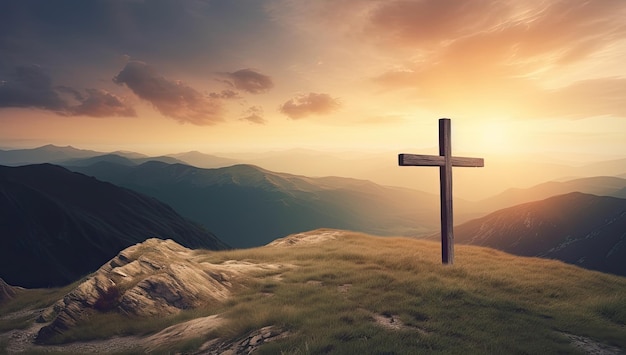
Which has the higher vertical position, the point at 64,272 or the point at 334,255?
the point at 334,255

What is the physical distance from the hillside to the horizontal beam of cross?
482cm

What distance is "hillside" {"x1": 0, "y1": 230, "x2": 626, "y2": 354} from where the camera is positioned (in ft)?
31.4

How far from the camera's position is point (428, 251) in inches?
939

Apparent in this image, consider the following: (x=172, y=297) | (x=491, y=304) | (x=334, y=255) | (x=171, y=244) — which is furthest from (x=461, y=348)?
(x=171, y=244)

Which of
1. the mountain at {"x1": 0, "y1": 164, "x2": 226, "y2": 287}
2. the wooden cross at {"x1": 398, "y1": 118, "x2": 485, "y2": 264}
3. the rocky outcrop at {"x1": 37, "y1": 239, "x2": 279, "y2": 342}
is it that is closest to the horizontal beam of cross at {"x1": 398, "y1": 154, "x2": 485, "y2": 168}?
the wooden cross at {"x1": 398, "y1": 118, "x2": 485, "y2": 264}

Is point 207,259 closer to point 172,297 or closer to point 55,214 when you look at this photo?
point 172,297

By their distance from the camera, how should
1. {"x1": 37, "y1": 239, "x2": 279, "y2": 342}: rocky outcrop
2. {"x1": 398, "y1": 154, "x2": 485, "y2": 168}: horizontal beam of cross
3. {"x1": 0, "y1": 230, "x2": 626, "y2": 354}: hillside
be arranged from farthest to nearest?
{"x1": 398, "y1": 154, "x2": 485, "y2": 168}: horizontal beam of cross
{"x1": 37, "y1": 239, "x2": 279, "y2": 342}: rocky outcrop
{"x1": 0, "y1": 230, "x2": 626, "y2": 354}: hillside

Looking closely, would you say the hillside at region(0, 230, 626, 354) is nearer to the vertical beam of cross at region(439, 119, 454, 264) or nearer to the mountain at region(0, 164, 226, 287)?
the vertical beam of cross at region(439, 119, 454, 264)

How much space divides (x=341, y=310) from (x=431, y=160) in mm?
10572

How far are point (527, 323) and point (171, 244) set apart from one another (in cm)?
2661

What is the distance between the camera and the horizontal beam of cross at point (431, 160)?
58.6 ft

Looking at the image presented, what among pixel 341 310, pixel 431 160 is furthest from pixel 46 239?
pixel 341 310

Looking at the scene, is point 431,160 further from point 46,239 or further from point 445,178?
point 46,239

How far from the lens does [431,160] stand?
19344mm
